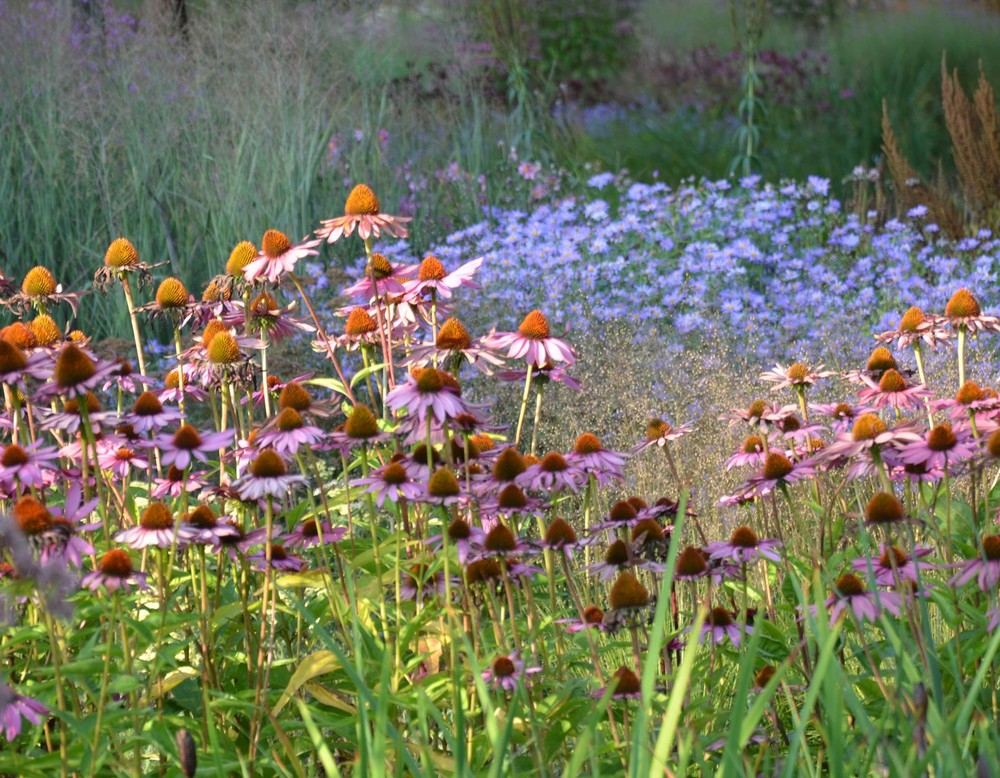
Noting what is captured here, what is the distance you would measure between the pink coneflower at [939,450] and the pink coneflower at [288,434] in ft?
3.42

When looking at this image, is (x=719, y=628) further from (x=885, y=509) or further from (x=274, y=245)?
(x=274, y=245)

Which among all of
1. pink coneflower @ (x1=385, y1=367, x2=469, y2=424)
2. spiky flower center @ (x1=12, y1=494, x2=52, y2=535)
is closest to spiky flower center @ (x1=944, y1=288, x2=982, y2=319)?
pink coneflower @ (x1=385, y1=367, x2=469, y2=424)

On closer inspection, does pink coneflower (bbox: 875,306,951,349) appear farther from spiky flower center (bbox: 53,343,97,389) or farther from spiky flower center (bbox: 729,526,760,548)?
spiky flower center (bbox: 53,343,97,389)

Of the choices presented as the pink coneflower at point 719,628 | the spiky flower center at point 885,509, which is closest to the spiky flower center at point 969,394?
the spiky flower center at point 885,509

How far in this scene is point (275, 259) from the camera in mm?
2451

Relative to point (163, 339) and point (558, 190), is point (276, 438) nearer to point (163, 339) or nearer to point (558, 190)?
point (163, 339)

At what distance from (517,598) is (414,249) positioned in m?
4.91

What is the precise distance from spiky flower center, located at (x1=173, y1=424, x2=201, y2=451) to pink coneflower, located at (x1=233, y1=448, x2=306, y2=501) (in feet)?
0.32

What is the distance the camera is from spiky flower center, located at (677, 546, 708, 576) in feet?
6.78

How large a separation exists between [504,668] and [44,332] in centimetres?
118

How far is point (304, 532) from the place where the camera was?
8.13ft

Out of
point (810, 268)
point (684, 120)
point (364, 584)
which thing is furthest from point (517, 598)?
point (684, 120)

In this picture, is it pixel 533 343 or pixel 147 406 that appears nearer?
pixel 147 406

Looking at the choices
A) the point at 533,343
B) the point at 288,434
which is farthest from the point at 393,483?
the point at 533,343
